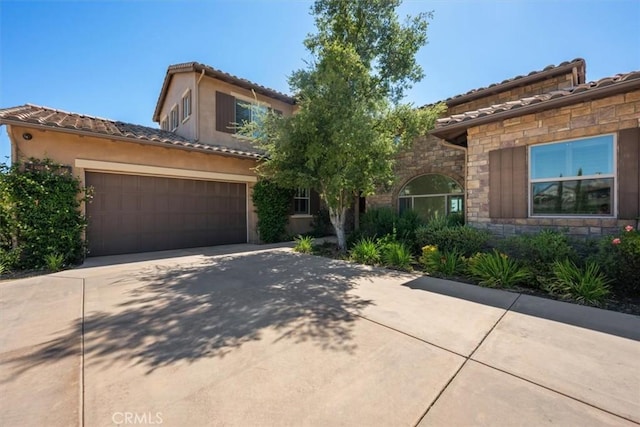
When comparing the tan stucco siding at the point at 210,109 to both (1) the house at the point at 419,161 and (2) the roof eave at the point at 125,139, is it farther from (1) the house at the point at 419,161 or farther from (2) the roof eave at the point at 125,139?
(2) the roof eave at the point at 125,139

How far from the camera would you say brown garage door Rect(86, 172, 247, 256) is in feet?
26.4

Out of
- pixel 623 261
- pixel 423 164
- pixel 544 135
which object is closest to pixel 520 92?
pixel 423 164

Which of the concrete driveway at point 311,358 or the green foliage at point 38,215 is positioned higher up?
the green foliage at point 38,215

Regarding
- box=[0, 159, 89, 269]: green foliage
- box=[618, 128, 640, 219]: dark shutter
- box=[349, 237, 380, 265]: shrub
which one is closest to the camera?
box=[618, 128, 640, 219]: dark shutter

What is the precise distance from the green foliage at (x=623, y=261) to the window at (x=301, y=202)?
980 cm

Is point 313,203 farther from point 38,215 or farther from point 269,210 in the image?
point 38,215

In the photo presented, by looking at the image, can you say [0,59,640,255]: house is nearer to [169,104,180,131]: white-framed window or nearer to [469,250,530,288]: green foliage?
[169,104,180,131]: white-framed window

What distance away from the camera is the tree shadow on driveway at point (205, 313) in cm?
287

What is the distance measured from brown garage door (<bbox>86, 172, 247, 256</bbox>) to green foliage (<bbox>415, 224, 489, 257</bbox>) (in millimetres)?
6957

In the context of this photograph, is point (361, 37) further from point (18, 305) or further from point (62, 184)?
point (18, 305)

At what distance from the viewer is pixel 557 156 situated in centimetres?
596

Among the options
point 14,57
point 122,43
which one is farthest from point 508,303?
point 14,57

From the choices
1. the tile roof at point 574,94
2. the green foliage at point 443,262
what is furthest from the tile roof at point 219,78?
the green foliage at point 443,262

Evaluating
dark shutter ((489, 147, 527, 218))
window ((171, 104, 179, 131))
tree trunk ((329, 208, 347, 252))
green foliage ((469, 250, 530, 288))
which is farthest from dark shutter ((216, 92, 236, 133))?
green foliage ((469, 250, 530, 288))
